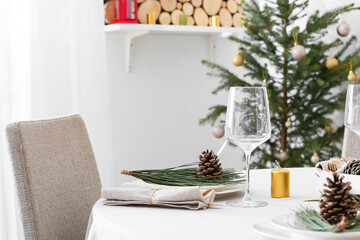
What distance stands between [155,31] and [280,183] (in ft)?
6.34

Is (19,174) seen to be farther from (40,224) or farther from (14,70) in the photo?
(14,70)

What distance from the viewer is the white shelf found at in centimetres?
289

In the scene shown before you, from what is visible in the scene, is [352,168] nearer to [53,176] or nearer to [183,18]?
[53,176]

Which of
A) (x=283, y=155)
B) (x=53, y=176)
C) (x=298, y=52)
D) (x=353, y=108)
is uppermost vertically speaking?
(x=298, y=52)

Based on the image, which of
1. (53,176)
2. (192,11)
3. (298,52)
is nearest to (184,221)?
(53,176)

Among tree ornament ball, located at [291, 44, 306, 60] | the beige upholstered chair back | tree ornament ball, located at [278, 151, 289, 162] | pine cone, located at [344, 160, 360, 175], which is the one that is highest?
tree ornament ball, located at [291, 44, 306, 60]

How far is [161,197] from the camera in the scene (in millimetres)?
1140

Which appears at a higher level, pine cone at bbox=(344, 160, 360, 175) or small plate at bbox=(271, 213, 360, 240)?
pine cone at bbox=(344, 160, 360, 175)

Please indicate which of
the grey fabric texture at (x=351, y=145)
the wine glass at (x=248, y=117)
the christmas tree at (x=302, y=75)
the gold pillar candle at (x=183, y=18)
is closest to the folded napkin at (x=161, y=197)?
the wine glass at (x=248, y=117)

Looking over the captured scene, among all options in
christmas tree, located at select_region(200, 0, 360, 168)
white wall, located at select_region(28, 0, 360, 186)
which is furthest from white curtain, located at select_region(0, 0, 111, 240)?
christmas tree, located at select_region(200, 0, 360, 168)

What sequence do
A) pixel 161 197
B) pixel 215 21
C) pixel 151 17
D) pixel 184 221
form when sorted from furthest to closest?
pixel 215 21 < pixel 151 17 < pixel 161 197 < pixel 184 221

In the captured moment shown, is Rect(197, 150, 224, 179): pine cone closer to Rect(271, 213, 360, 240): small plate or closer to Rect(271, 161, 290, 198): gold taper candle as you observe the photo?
Rect(271, 161, 290, 198): gold taper candle

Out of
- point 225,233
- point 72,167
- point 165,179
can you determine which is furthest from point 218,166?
point 72,167

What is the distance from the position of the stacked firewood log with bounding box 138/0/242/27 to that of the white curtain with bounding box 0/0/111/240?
0.32 meters
